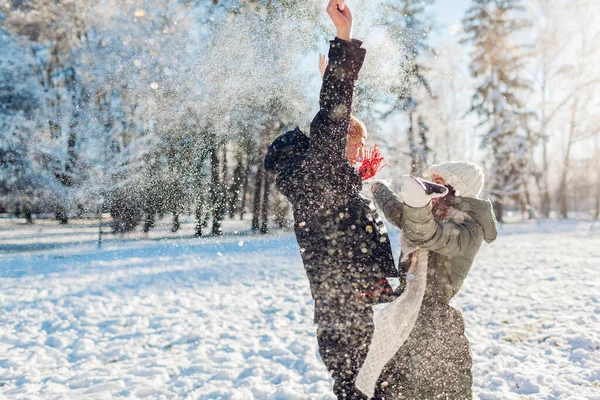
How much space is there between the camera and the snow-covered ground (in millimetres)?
3381

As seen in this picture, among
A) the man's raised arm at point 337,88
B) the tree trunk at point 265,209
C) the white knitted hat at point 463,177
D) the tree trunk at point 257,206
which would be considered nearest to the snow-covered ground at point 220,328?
the white knitted hat at point 463,177

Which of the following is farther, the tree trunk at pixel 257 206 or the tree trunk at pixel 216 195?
the tree trunk at pixel 257 206

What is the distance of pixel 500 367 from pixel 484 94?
801 inches

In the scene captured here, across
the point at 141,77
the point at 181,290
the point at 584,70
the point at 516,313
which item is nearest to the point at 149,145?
the point at 141,77

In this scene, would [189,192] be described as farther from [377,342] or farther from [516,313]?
[377,342]

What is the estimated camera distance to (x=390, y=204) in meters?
1.59

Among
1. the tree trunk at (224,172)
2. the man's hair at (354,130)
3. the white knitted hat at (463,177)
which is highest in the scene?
the tree trunk at (224,172)

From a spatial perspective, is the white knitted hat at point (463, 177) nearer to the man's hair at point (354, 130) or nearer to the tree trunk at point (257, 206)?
the man's hair at point (354, 130)

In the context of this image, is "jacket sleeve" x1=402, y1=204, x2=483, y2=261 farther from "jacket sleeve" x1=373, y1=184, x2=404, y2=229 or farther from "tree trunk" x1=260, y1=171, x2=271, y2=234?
"tree trunk" x1=260, y1=171, x2=271, y2=234

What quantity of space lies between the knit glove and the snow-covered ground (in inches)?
95.8

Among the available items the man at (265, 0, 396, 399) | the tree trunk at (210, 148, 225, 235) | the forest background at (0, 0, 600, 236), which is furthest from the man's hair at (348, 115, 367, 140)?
the tree trunk at (210, 148, 225, 235)

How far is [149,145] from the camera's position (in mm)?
8594

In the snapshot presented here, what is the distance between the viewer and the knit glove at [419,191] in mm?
1284

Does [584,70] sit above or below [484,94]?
above
